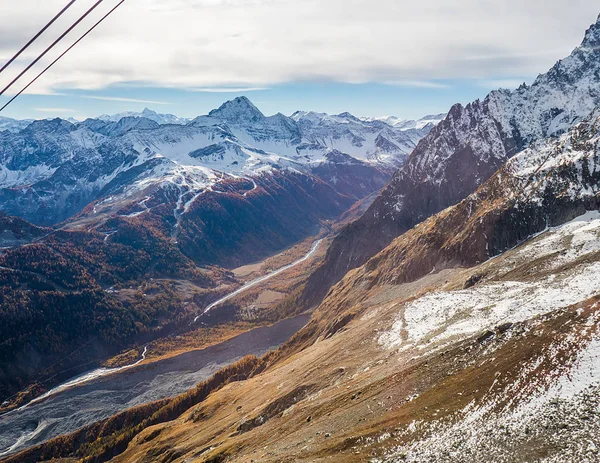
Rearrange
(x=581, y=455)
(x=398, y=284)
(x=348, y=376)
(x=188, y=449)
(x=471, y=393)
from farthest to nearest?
(x=398, y=284) → (x=188, y=449) → (x=348, y=376) → (x=471, y=393) → (x=581, y=455)

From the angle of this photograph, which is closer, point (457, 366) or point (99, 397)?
point (457, 366)

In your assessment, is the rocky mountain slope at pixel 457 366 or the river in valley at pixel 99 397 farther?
the river in valley at pixel 99 397

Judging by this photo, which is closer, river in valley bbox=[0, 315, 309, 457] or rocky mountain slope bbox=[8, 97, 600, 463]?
rocky mountain slope bbox=[8, 97, 600, 463]

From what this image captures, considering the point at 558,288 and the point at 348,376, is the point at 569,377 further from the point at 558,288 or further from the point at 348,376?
the point at 348,376

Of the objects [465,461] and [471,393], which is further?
[471,393]

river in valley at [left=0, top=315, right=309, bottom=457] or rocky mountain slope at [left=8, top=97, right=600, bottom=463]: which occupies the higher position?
rocky mountain slope at [left=8, top=97, right=600, bottom=463]

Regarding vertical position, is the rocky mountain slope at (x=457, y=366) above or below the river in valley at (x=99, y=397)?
above

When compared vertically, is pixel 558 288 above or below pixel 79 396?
above

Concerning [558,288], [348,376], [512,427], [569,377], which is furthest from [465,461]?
[558,288]
